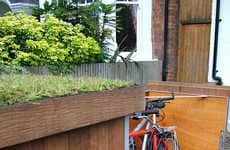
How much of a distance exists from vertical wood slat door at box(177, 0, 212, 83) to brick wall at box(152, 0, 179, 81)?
4.5 inches

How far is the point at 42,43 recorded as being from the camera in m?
2.98

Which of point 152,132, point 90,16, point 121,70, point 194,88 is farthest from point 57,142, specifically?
point 90,16

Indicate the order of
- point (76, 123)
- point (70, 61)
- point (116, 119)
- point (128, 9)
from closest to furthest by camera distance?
point (76, 123) → point (116, 119) → point (70, 61) → point (128, 9)

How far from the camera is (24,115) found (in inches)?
34.3

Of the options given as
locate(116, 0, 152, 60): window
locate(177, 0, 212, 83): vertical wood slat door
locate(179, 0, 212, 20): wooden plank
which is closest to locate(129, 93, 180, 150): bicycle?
locate(116, 0, 152, 60): window

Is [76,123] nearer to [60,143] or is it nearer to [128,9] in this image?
[60,143]

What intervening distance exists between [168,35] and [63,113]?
4.15 metres

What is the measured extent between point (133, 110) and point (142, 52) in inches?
149

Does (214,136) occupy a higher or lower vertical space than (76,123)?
lower

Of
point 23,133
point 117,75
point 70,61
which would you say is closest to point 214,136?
point 117,75

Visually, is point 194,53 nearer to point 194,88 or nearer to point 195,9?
point 195,9

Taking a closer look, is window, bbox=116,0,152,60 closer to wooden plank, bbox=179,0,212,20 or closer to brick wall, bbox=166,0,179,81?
brick wall, bbox=166,0,179,81

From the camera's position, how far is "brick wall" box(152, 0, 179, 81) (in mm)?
4824

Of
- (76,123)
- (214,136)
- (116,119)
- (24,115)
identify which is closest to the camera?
(24,115)
